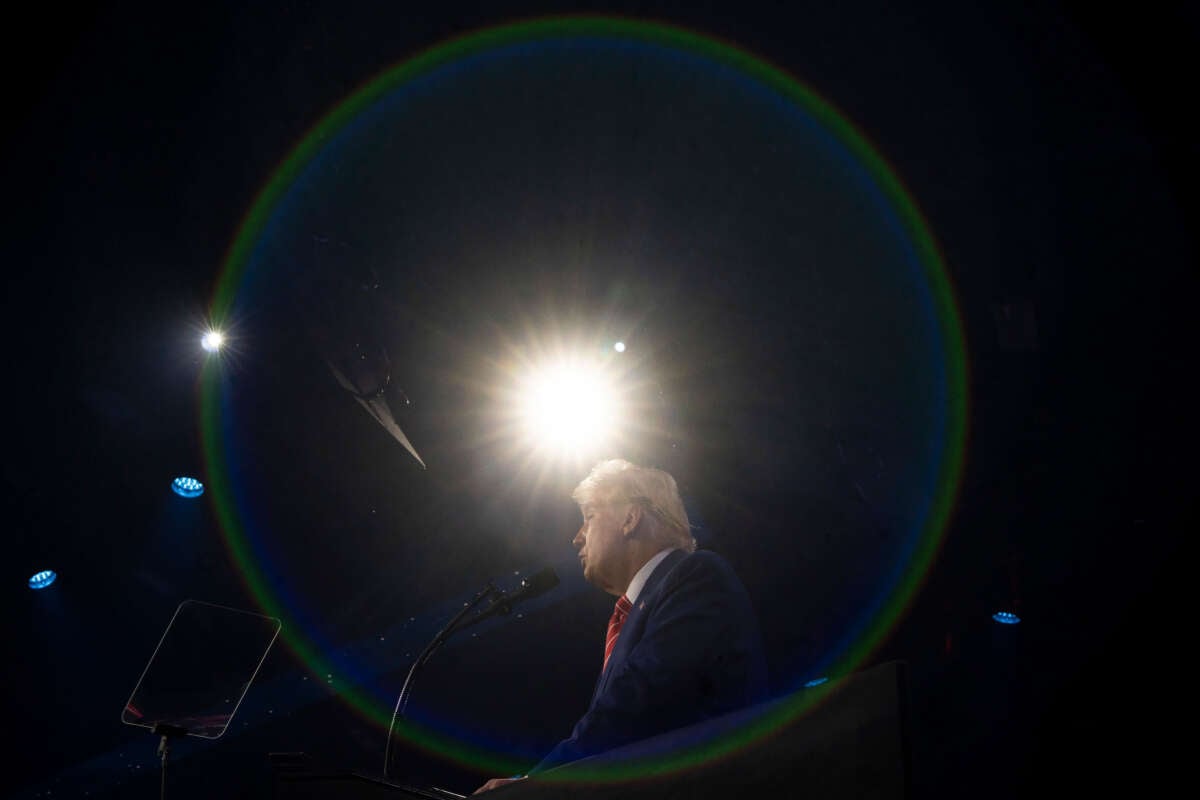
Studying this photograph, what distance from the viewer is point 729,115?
129 inches

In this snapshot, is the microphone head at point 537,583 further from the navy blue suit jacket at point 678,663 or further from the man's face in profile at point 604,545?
the navy blue suit jacket at point 678,663

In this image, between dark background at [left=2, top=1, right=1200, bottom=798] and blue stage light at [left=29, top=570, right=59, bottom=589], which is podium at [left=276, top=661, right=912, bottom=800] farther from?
blue stage light at [left=29, top=570, right=59, bottom=589]

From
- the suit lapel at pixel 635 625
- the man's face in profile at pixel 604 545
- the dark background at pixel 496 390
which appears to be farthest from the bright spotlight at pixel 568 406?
the suit lapel at pixel 635 625

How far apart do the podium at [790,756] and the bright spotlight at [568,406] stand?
3.58m

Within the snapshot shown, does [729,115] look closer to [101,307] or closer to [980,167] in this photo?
[980,167]

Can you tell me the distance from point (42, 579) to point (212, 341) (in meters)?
1.94

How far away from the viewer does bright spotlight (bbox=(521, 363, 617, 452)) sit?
15.1 ft

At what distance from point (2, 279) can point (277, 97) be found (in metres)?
1.69

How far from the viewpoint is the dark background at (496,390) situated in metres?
2.82

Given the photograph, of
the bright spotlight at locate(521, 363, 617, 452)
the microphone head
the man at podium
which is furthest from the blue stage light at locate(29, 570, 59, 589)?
the man at podium

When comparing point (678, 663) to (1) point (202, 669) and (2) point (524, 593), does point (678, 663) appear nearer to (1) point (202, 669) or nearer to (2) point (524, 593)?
(2) point (524, 593)

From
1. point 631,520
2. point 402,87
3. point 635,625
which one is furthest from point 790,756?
point 402,87

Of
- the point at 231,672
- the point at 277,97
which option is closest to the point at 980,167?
the point at 277,97

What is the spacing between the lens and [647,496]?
2.84m
